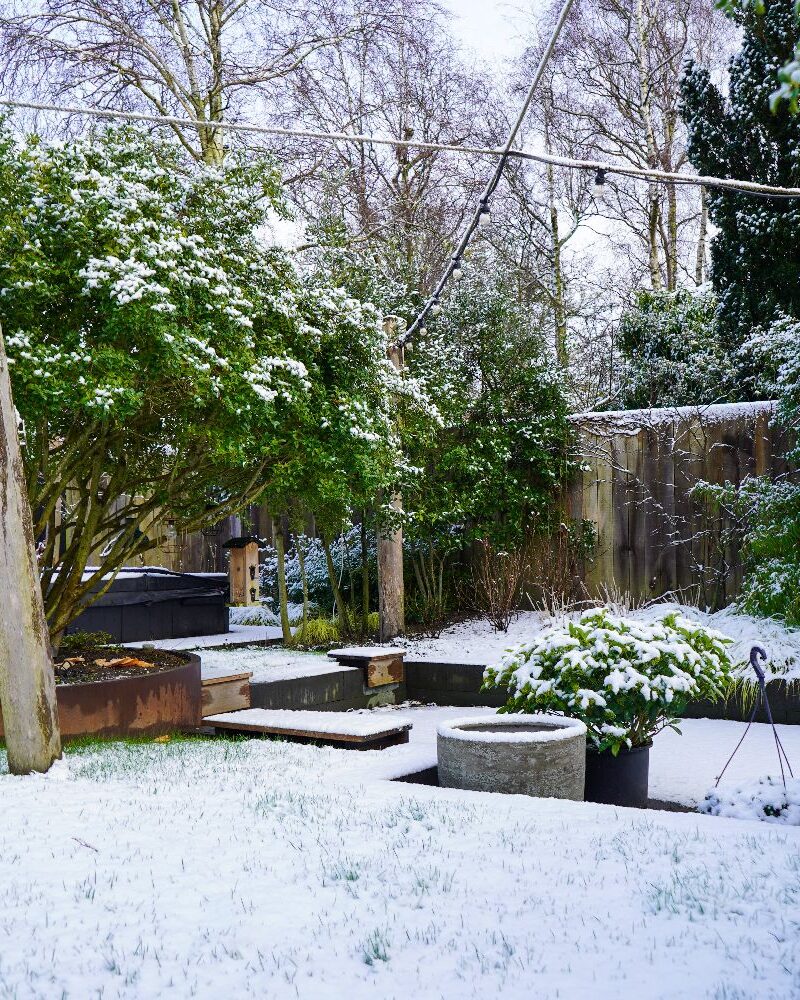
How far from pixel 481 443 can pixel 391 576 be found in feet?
5.47

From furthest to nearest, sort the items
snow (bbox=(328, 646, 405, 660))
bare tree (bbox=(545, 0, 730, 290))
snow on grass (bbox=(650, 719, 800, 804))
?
bare tree (bbox=(545, 0, 730, 290))
snow (bbox=(328, 646, 405, 660))
snow on grass (bbox=(650, 719, 800, 804))

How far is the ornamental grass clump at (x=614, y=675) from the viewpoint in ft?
14.8

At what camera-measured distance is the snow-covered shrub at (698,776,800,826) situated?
155 inches

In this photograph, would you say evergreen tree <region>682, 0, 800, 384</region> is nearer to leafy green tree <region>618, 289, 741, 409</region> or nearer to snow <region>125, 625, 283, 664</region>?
leafy green tree <region>618, 289, 741, 409</region>

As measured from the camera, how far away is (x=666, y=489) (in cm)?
886

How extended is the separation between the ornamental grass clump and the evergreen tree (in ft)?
17.8

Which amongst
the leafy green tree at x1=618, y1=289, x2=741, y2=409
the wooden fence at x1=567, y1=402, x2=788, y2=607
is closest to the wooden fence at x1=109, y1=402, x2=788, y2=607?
the wooden fence at x1=567, y1=402, x2=788, y2=607

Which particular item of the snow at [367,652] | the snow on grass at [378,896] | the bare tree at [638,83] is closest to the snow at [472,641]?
the snow at [367,652]

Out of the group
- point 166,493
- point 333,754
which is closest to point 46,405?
point 166,493

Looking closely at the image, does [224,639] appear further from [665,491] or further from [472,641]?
[665,491]

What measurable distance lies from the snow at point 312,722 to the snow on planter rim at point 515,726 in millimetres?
833

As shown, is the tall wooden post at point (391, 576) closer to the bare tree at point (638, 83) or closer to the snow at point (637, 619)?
the snow at point (637, 619)

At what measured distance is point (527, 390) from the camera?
984cm

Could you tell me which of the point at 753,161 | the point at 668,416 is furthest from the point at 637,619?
the point at 753,161
